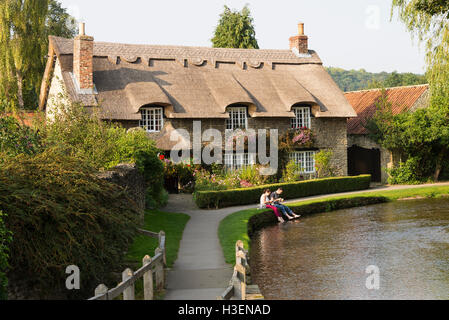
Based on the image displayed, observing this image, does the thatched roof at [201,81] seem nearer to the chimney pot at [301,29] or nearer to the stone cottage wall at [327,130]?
Result: the stone cottage wall at [327,130]

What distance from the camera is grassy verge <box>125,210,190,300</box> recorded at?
12289mm

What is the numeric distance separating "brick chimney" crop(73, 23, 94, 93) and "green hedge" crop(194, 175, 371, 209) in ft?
26.2

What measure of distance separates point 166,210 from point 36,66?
59.7 ft

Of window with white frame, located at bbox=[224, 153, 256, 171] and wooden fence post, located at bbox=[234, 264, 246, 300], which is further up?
window with white frame, located at bbox=[224, 153, 256, 171]

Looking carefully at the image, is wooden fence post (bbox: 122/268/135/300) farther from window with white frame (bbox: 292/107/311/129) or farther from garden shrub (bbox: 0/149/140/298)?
window with white frame (bbox: 292/107/311/129)

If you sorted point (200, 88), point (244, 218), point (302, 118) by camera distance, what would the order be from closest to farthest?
point (244, 218) → point (200, 88) → point (302, 118)

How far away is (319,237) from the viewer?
56.7 ft

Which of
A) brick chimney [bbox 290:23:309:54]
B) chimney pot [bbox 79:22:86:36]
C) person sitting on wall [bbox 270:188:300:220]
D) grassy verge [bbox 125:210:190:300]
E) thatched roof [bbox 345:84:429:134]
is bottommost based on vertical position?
grassy verge [bbox 125:210:190:300]

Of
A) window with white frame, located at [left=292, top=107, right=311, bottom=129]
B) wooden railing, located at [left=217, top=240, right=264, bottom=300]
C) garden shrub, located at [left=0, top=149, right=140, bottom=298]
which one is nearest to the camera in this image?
garden shrub, located at [left=0, top=149, right=140, bottom=298]

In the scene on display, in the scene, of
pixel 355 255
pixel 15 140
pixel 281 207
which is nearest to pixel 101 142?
pixel 15 140

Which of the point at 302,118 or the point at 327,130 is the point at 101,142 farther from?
the point at 327,130

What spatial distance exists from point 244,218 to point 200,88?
11610 millimetres

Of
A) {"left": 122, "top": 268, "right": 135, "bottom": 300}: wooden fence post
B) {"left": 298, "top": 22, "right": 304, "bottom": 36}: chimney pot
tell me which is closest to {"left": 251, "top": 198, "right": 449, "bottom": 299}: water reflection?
{"left": 122, "top": 268, "right": 135, "bottom": 300}: wooden fence post

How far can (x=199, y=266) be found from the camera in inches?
483
